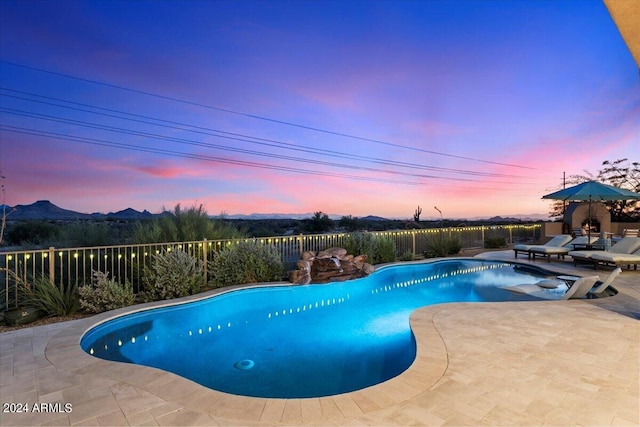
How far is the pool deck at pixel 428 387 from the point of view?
238 centimetres

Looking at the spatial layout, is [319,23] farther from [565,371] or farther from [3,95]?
[565,371]

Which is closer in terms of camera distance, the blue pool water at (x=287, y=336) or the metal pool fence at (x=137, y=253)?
the blue pool water at (x=287, y=336)

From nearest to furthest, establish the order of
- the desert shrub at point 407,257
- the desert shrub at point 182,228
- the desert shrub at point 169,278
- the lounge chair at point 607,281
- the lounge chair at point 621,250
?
the lounge chair at point 607,281, the desert shrub at point 169,278, the desert shrub at point 182,228, the lounge chair at point 621,250, the desert shrub at point 407,257

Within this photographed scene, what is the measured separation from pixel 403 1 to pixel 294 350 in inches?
395

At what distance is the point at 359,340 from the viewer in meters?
4.91

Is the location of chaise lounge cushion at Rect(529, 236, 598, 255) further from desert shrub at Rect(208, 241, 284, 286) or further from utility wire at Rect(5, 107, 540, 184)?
utility wire at Rect(5, 107, 540, 184)

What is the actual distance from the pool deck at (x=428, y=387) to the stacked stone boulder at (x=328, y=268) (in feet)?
14.2

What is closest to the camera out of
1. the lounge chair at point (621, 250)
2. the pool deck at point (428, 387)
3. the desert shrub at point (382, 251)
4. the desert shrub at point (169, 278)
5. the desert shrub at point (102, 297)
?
the pool deck at point (428, 387)

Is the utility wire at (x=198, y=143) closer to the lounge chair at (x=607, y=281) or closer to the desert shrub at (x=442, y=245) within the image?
the desert shrub at (x=442, y=245)

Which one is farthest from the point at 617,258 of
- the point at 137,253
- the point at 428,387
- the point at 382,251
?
the point at 137,253

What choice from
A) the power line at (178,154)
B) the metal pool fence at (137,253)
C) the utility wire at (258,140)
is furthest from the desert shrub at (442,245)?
the power line at (178,154)

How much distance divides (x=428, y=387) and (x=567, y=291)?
17.2 ft

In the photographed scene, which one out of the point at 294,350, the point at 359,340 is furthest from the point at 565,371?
the point at 294,350

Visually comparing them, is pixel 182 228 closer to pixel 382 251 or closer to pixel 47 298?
pixel 47 298
